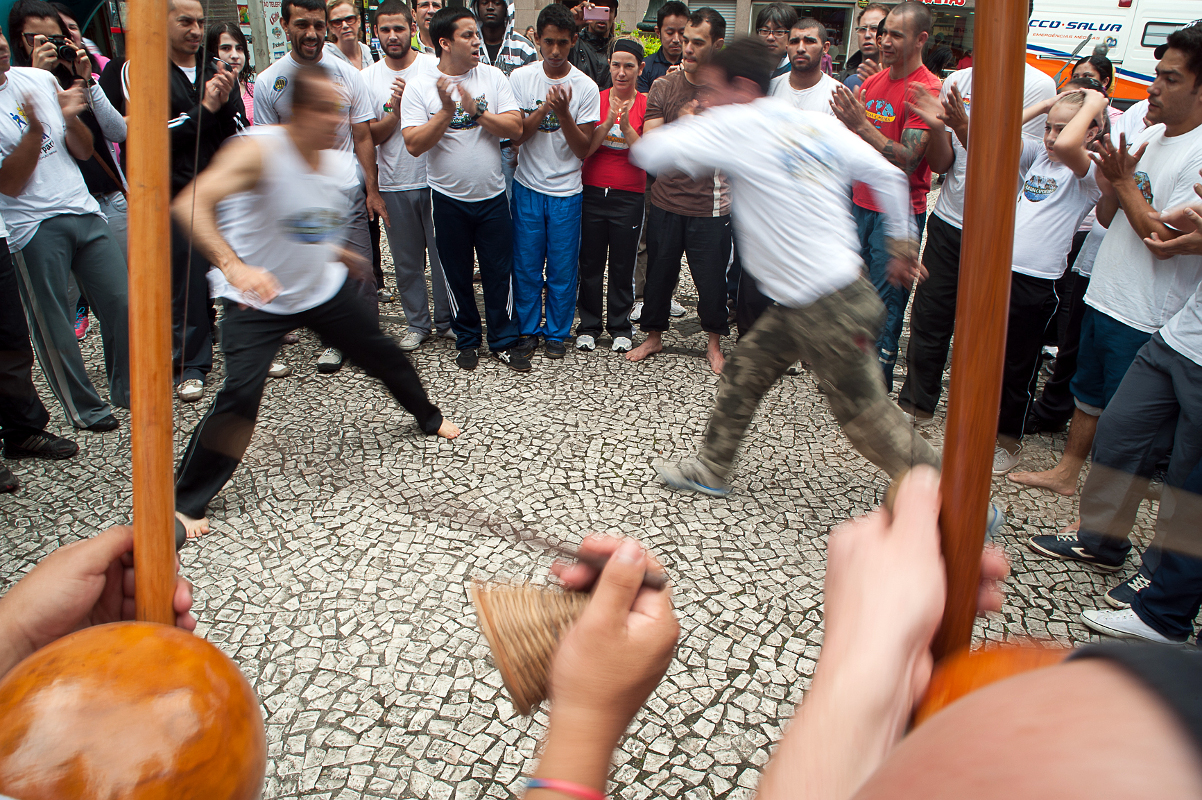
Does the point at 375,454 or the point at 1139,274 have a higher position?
the point at 1139,274

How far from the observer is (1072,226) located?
9.61 ft

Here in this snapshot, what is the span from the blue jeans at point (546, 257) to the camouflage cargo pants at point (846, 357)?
72.9 inches

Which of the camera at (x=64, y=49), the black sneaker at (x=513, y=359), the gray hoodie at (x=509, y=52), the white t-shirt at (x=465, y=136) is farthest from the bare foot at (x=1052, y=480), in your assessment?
the camera at (x=64, y=49)

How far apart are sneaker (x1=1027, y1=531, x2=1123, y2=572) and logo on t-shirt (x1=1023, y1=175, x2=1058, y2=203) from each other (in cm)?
138

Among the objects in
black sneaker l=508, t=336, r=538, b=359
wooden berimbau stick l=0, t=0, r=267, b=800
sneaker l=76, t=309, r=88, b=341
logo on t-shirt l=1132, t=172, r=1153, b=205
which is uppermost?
logo on t-shirt l=1132, t=172, r=1153, b=205

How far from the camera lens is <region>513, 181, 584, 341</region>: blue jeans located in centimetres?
411

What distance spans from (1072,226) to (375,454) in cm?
306

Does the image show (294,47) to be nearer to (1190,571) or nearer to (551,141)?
(551,141)

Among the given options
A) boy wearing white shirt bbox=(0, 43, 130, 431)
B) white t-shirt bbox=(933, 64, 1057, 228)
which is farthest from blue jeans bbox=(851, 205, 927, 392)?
boy wearing white shirt bbox=(0, 43, 130, 431)

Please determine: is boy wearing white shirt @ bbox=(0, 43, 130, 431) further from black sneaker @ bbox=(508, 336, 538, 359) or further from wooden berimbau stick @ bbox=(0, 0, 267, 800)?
wooden berimbau stick @ bbox=(0, 0, 267, 800)

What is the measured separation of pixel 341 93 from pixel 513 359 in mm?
1570

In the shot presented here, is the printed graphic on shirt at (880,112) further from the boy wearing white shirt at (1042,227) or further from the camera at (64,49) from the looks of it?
the camera at (64,49)

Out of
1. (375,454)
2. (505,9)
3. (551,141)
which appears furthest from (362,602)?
(505,9)

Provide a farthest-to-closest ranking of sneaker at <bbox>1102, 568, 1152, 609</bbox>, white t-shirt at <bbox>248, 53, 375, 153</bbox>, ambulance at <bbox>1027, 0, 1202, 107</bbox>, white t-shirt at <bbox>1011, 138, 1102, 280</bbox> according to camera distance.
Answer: ambulance at <bbox>1027, 0, 1202, 107</bbox>, white t-shirt at <bbox>248, 53, 375, 153</bbox>, white t-shirt at <bbox>1011, 138, 1102, 280</bbox>, sneaker at <bbox>1102, 568, 1152, 609</bbox>
